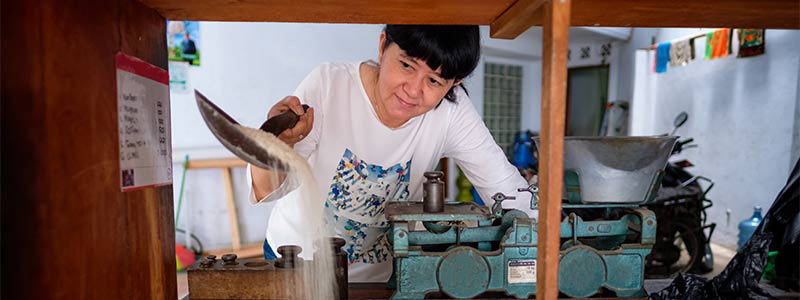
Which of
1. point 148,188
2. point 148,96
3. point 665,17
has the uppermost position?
point 665,17

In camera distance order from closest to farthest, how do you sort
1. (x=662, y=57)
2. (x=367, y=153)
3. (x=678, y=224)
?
(x=367, y=153) < (x=678, y=224) < (x=662, y=57)

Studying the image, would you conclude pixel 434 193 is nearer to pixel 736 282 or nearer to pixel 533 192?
pixel 533 192

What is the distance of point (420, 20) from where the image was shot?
110 cm

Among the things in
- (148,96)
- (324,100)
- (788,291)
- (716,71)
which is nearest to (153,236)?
(148,96)


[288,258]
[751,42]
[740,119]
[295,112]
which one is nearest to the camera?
[288,258]

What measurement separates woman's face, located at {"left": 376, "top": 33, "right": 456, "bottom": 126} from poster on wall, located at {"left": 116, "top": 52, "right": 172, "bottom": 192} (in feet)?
1.97

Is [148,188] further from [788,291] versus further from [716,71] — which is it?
[716,71]

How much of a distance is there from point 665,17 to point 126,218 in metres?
1.26

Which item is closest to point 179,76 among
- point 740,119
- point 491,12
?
point 491,12

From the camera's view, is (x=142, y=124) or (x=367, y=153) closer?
(x=142, y=124)

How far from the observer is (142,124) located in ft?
2.95

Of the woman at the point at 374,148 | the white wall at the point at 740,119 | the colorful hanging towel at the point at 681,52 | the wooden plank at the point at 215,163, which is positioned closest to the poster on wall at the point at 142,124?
the woman at the point at 374,148

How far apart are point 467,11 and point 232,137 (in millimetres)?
588

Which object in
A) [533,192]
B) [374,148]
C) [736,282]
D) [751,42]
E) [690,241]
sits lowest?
[690,241]
